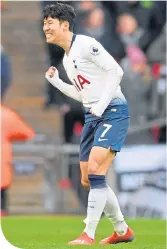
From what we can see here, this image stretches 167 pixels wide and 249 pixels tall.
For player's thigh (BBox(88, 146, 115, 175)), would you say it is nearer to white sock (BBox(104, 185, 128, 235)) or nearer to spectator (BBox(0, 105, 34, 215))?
white sock (BBox(104, 185, 128, 235))

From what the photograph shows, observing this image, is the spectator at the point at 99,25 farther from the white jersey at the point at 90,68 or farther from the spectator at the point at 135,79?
the white jersey at the point at 90,68

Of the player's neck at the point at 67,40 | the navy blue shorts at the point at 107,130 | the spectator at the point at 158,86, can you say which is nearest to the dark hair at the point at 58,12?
the player's neck at the point at 67,40

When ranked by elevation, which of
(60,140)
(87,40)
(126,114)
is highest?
(87,40)

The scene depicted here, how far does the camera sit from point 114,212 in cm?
884

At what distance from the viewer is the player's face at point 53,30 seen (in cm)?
866

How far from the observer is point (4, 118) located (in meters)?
13.8

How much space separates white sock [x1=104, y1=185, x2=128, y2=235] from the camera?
28.9 feet

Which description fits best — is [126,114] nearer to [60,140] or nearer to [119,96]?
[119,96]

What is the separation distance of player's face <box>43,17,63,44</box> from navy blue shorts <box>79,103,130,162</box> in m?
0.73

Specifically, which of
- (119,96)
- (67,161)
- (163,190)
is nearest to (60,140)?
(67,161)

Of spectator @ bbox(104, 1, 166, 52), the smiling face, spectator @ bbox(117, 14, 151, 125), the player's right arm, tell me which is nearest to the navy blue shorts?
the player's right arm

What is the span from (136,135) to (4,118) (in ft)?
8.17

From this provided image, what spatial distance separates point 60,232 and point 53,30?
3.03 metres

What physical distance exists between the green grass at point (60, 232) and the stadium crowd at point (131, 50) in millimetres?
3113
